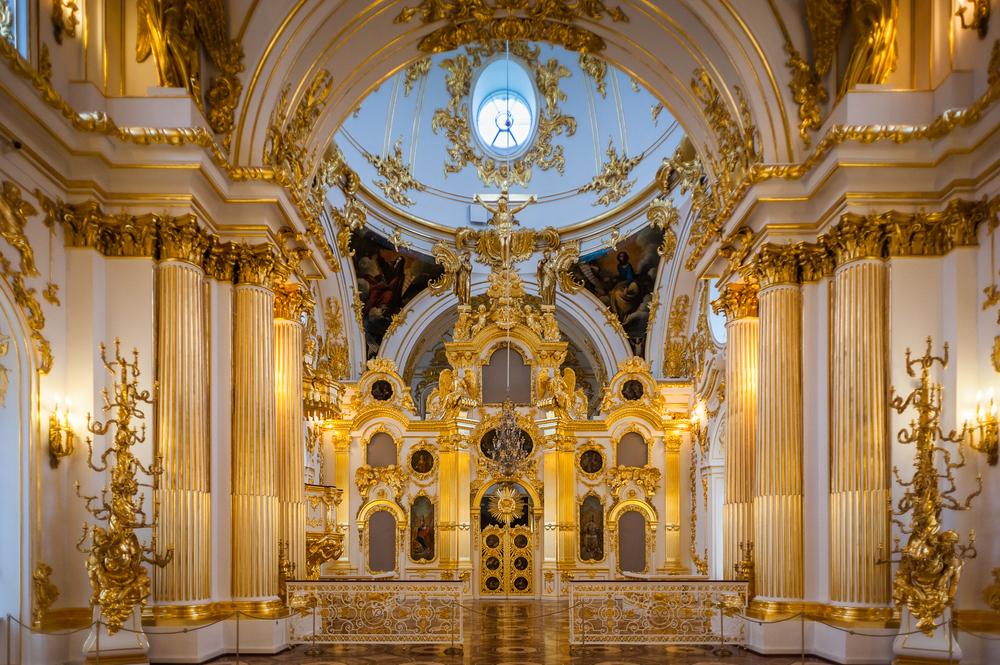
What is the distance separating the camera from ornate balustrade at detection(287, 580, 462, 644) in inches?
634

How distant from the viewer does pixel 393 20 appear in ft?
56.4

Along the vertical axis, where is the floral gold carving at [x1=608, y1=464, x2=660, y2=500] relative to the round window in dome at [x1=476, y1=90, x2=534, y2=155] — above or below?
below

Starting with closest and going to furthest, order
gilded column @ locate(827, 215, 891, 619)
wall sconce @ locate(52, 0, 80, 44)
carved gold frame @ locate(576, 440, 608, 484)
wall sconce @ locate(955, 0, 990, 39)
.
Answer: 1. wall sconce @ locate(52, 0, 80, 44)
2. wall sconce @ locate(955, 0, 990, 39)
3. gilded column @ locate(827, 215, 891, 619)
4. carved gold frame @ locate(576, 440, 608, 484)

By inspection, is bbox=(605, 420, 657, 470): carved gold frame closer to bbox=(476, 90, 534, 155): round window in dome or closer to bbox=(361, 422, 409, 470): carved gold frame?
bbox=(361, 422, 409, 470): carved gold frame

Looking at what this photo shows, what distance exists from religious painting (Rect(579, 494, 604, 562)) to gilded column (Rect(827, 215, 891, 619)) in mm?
13520

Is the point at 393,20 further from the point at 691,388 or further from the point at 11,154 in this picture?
the point at 691,388

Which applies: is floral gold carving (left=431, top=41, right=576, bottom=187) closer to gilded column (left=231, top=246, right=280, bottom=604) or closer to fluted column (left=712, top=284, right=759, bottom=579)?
fluted column (left=712, top=284, right=759, bottom=579)

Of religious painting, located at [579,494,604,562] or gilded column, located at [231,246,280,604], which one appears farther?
religious painting, located at [579,494,604,562]

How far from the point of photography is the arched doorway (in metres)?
27.4

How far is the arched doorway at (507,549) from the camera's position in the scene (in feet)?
89.8

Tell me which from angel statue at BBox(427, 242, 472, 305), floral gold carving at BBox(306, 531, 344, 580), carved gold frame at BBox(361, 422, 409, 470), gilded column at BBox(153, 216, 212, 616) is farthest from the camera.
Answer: angel statue at BBox(427, 242, 472, 305)

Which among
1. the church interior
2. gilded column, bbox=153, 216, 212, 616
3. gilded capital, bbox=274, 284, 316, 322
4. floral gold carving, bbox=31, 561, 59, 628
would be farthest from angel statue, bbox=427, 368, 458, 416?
floral gold carving, bbox=31, 561, 59, 628

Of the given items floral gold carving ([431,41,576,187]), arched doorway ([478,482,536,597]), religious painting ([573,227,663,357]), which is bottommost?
arched doorway ([478,482,536,597])

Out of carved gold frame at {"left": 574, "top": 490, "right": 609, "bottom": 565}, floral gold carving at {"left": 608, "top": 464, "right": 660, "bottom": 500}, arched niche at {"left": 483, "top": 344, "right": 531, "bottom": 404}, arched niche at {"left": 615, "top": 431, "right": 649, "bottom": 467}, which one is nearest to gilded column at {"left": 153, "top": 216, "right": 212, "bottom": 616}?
arched niche at {"left": 483, "top": 344, "right": 531, "bottom": 404}
